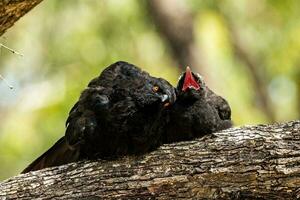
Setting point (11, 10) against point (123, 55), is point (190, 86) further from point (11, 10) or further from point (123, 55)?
point (123, 55)

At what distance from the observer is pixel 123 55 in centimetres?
1188

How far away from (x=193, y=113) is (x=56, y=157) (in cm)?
104

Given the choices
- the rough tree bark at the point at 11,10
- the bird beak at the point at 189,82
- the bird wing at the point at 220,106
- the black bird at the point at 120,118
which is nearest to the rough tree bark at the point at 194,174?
the black bird at the point at 120,118

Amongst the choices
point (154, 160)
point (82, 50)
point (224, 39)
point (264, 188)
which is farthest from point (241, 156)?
point (82, 50)

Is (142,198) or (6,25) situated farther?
(6,25)

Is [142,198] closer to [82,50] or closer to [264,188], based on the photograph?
[264,188]

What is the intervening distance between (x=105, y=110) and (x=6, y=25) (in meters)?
0.88

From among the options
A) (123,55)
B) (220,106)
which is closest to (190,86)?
(220,106)

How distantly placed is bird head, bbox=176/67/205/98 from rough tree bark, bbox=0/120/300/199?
758mm

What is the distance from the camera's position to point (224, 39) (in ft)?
34.3

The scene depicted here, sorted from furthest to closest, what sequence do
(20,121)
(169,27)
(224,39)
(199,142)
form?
(20,121)
(224,39)
(169,27)
(199,142)

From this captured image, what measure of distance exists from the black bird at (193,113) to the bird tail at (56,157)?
69 centimetres

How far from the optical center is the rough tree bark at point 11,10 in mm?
4383

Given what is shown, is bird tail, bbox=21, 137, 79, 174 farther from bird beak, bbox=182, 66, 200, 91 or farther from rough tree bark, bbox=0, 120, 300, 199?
bird beak, bbox=182, 66, 200, 91
